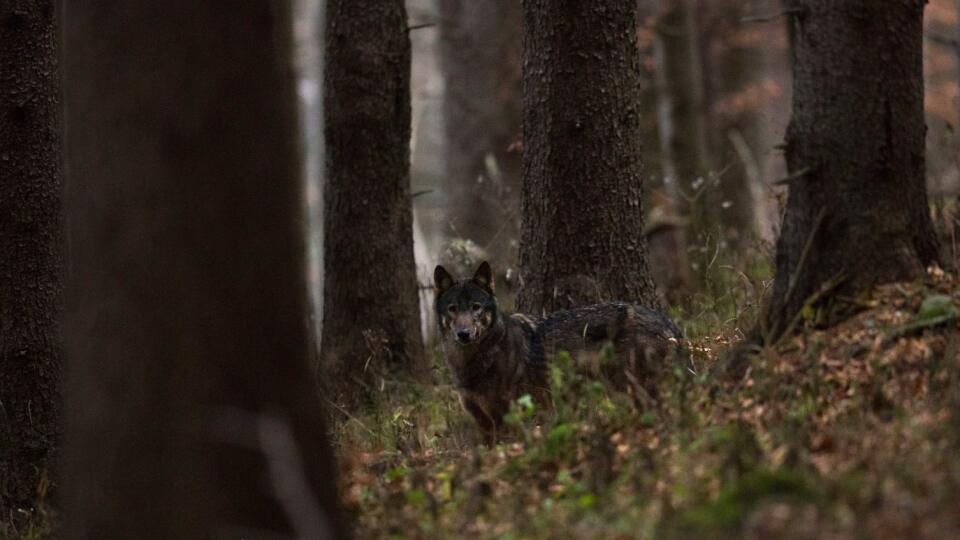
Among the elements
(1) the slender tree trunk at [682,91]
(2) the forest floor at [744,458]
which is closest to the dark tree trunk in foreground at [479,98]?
(1) the slender tree trunk at [682,91]

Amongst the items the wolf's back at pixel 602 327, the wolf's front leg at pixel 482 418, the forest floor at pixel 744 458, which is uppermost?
the wolf's back at pixel 602 327

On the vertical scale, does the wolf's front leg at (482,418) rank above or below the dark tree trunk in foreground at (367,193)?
below

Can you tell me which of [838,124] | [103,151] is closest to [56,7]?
[103,151]

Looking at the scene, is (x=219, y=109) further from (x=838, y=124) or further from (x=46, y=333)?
(x=46, y=333)

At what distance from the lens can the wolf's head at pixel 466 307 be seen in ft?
31.4

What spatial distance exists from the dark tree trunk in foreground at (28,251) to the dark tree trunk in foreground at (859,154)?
5.38 m

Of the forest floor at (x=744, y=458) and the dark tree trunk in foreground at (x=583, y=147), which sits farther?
the dark tree trunk in foreground at (x=583, y=147)

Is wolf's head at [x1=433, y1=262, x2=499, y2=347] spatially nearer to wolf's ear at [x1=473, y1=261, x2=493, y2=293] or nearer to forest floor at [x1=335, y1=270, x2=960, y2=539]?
wolf's ear at [x1=473, y1=261, x2=493, y2=293]

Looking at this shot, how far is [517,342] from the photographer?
9.49 meters

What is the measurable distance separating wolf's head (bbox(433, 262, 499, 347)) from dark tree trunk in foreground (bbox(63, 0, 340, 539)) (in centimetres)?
415

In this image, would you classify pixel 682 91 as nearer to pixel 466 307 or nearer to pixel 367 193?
pixel 367 193

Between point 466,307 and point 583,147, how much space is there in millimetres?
1565

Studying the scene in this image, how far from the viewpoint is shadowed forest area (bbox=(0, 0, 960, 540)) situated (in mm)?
5273

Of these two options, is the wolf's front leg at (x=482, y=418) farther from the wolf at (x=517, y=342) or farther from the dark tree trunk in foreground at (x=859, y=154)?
the dark tree trunk in foreground at (x=859, y=154)
